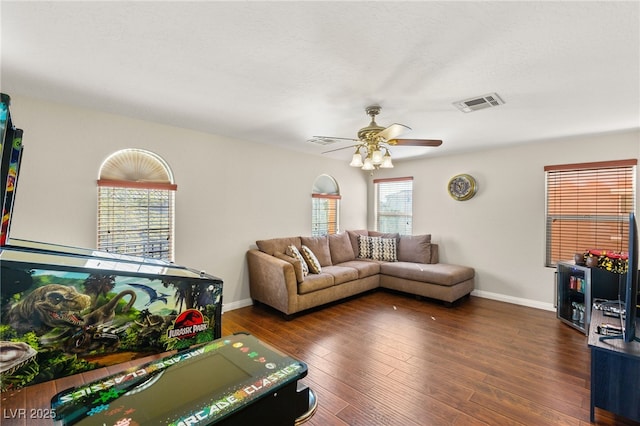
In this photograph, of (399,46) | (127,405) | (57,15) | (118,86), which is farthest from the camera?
(118,86)

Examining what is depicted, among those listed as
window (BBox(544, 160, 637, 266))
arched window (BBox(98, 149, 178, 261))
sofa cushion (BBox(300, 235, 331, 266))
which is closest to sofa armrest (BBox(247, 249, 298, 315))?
sofa cushion (BBox(300, 235, 331, 266))

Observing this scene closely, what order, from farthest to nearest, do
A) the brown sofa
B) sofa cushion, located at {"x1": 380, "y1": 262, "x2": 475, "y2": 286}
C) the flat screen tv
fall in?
sofa cushion, located at {"x1": 380, "y1": 262, "x2": 475, "y2": 286} < the brown sofa < the flat screen tv

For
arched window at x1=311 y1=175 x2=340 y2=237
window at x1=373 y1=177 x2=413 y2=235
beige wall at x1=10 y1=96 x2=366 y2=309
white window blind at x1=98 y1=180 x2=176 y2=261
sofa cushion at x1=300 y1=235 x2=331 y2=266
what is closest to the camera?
beige wall at x1=10 y1=96 x2=366 y2=309

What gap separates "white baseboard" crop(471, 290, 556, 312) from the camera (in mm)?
4094

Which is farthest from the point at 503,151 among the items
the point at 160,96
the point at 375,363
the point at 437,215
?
the point at 160,96

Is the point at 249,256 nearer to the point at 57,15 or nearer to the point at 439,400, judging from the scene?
the point at 439,400

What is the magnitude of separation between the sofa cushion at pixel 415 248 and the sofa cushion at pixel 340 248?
2.90 feet

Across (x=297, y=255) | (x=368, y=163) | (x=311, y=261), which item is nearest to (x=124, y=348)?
(x=368, y=163)

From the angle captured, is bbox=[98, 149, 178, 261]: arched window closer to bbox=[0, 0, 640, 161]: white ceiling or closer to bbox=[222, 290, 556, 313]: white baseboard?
bbox=[0, 0, 640, 161]: white ceiling

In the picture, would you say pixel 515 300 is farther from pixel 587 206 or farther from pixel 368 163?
pixel 368 163

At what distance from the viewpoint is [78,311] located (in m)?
1.13

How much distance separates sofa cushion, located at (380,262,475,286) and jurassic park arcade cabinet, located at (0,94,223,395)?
11.8 ft

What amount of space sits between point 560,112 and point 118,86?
4.08 metres

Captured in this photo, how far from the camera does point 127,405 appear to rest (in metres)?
0.88
